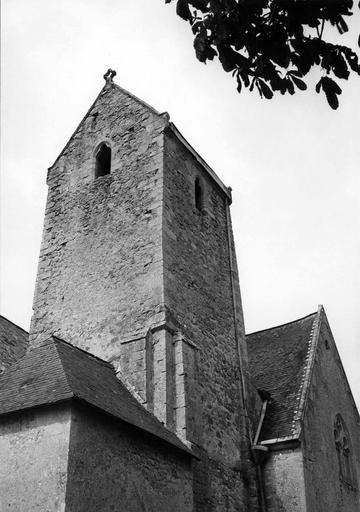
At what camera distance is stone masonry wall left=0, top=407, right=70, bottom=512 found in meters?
7.90

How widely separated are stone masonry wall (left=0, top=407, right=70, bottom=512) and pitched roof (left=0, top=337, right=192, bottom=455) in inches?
8.8

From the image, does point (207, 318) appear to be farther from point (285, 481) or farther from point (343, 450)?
point (343, 450)

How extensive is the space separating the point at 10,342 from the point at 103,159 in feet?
16.4

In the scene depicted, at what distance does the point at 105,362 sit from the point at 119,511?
329cm

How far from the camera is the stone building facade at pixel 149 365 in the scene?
858 centimetres

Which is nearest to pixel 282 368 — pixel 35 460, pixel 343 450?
pixel 343 450

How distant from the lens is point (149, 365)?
36.7 feet

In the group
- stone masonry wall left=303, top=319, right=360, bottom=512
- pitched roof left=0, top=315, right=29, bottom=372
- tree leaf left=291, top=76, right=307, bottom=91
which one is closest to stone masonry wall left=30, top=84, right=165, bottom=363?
pitched roof left=0, top=315, right=29, bottom=372

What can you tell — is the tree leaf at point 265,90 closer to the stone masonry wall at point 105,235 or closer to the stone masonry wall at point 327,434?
the stone masonry wall at point 105,235

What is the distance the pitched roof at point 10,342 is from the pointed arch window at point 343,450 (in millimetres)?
7951

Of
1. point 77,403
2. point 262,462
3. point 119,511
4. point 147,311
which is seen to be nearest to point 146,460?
point 119,511

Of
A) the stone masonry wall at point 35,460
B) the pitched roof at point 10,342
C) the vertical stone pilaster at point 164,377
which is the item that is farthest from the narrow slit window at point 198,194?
the stone masonry wall at point 35,460

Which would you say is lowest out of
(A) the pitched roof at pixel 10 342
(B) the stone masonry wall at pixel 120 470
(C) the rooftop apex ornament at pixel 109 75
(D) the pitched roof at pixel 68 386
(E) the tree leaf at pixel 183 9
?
(B) the stone masonry wall at pixel 120 470

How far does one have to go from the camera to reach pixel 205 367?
12.4m
